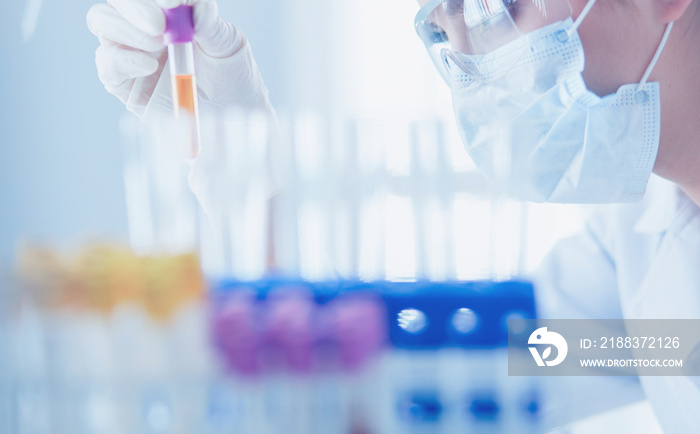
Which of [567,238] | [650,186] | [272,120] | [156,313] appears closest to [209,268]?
[156,313]

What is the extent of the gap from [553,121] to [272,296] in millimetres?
531

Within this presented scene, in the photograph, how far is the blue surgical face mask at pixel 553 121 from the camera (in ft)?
2.89

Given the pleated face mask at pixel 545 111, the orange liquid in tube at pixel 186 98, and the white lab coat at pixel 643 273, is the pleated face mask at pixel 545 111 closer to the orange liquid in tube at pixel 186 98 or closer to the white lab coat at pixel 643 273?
the white lab coat at pixel 643 273

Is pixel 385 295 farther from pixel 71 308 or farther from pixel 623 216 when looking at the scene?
pixel 623 216

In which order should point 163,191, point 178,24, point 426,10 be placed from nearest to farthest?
point 178,24
point 426,10
point 163,191

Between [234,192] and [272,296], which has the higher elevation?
[234,192]

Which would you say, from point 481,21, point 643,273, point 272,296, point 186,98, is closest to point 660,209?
point 643,273

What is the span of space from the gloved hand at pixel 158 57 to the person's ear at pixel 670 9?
24.5 inches

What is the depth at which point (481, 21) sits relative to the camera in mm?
900

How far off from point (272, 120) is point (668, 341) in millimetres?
853

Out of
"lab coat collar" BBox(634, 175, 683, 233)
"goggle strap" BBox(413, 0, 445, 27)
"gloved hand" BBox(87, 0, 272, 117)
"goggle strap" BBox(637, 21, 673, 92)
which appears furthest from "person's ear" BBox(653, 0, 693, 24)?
"gloved hand" BBox(87, 0, 272, 117)

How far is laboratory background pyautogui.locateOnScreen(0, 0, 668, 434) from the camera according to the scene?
913 millimetres

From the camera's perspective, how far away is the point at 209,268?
1.07 meters

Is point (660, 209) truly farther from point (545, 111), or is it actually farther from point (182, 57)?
point (182, 57)
